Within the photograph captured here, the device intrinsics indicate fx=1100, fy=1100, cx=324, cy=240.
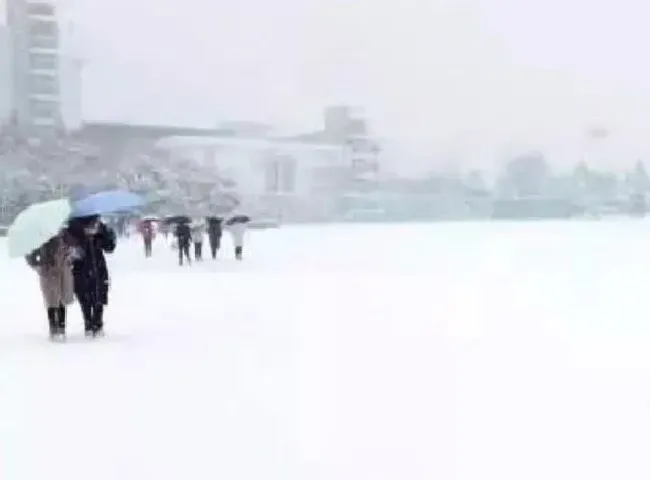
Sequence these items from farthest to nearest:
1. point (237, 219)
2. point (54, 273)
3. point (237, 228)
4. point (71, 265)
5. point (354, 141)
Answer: point (354, 141) < point (237, 228) < point (237, 219) < point (71, 265) < point (54, 273)

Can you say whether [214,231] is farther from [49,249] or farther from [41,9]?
[41,9]

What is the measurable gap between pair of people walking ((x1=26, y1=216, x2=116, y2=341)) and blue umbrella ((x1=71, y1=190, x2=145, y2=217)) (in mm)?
64

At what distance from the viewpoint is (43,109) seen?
4366cm

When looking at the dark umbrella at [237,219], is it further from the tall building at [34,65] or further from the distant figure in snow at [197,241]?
the tall building at [34,65]

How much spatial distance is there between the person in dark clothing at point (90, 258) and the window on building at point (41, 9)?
40.6 m

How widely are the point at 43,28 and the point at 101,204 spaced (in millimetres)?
40878

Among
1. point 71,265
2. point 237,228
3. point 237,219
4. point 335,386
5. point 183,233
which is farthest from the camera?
point 237,228

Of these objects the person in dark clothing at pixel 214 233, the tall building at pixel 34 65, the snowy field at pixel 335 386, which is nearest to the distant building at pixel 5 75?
the tall building at pixel 34 65

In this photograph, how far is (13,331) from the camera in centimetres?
900

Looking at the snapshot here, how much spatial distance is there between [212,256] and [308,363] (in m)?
13.9

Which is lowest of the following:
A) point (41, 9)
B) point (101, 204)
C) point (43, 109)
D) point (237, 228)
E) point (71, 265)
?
point (237, 228)

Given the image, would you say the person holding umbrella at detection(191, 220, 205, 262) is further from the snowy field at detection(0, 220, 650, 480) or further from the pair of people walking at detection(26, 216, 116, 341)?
the pair of people walking at detection(26, 216, 116, 341)

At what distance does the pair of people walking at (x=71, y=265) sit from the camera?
821 cm

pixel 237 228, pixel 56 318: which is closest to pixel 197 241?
pixel 237 228
